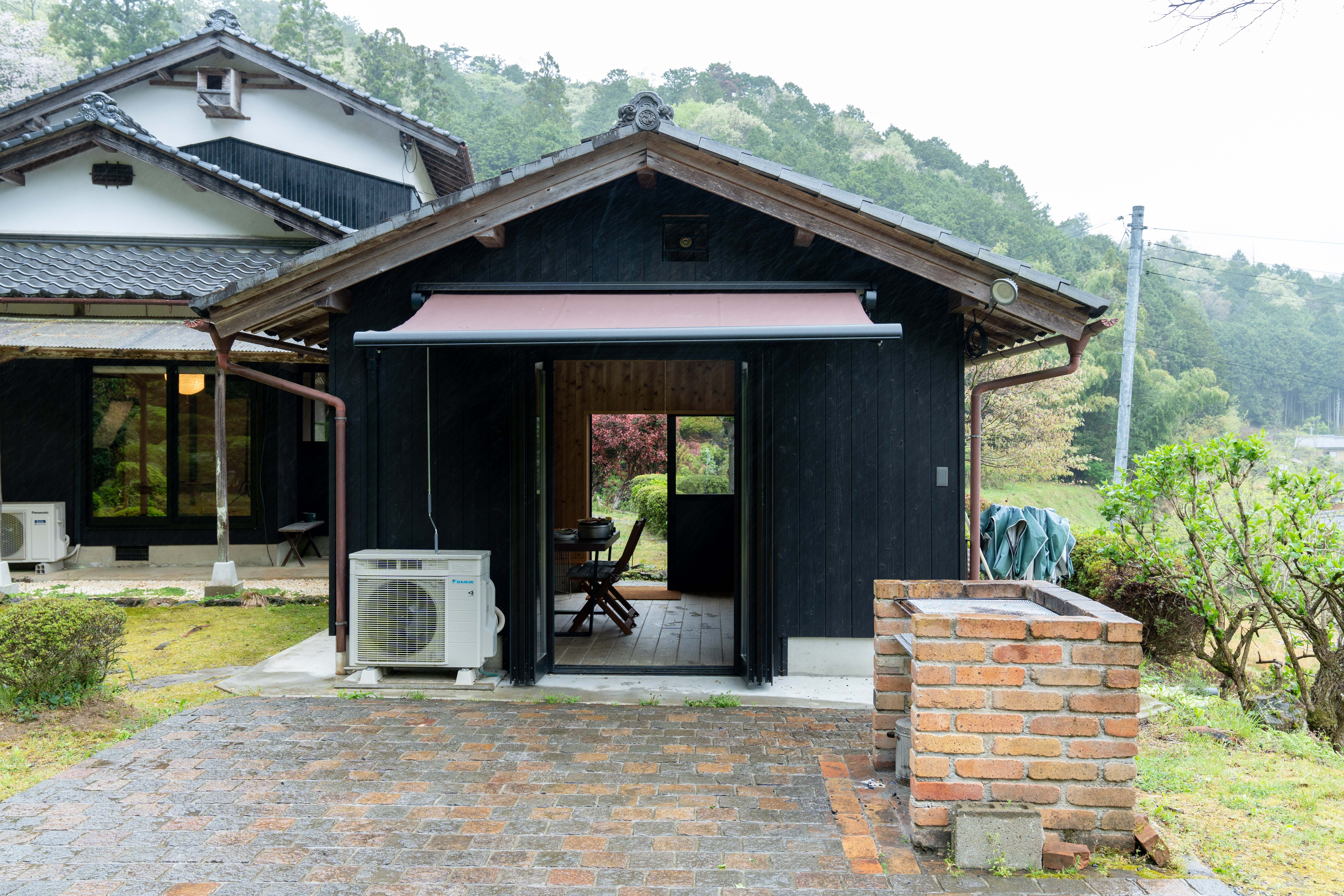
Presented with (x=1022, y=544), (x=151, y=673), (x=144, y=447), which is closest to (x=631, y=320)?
(x=1022, y=544)

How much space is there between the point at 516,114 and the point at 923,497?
37.0 metres

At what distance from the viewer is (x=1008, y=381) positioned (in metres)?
6.07

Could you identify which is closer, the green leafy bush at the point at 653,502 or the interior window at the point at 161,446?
the interior window at the point at 161,446

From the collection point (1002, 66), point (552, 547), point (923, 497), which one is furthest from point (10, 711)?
point (1002, 66)

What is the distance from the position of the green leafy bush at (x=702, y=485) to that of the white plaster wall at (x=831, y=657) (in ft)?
11.7

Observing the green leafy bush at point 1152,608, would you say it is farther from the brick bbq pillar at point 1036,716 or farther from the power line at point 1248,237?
the power line at point 1248,237

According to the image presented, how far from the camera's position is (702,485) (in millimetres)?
9227

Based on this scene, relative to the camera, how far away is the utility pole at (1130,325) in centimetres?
Answer: 1741

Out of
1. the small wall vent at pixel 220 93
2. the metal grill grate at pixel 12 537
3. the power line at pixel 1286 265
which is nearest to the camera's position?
the metal grill grate at pixel 12 537

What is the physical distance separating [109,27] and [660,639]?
34.5 m

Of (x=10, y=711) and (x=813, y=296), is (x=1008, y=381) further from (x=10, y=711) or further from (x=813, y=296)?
(x=10, y=711)

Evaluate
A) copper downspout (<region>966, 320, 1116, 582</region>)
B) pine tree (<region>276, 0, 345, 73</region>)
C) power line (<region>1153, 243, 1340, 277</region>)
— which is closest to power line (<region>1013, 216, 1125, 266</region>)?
power line (<region>1153, 243, 1340, 277</region>)

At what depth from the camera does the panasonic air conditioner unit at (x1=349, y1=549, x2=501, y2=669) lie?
5.36 m

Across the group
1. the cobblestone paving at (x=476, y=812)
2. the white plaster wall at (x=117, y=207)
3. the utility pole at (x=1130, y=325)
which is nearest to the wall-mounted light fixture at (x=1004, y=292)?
the cobblestone paving at (x=476, y=812)
